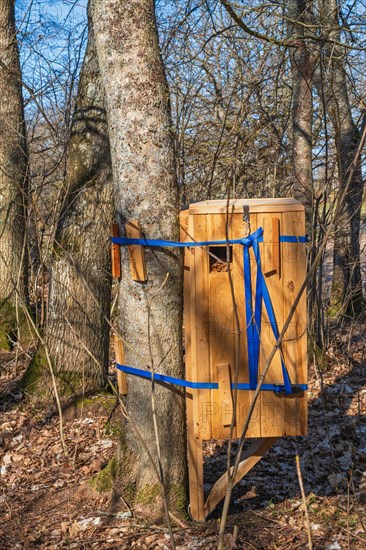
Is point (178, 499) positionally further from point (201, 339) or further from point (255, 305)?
point (255, 305)

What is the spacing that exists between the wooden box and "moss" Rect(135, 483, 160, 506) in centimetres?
53

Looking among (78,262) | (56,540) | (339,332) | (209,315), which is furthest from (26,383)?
(339,332)

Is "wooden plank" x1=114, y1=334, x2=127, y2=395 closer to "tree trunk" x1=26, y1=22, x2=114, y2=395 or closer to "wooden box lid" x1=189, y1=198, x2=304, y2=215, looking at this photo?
"wooden box lid" x1=189, y1=198, x2=304, y2=215

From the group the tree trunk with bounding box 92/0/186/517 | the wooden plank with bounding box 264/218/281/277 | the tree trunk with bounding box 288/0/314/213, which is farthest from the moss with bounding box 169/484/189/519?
the tree trunk with bounding box 288/0/314/213

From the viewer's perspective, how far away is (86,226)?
6.25m

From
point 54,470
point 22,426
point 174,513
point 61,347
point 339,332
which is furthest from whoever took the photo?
point 339,332

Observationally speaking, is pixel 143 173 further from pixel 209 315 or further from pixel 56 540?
pixel 56 540

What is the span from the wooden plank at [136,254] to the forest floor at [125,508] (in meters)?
1.19

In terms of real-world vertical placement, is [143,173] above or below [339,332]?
above

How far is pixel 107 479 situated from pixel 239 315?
1.52m

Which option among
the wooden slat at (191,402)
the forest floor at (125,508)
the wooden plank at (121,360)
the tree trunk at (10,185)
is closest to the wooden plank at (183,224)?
the wooden slat at (191,402)

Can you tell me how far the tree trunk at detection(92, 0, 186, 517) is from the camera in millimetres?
3752

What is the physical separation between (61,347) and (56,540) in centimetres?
264

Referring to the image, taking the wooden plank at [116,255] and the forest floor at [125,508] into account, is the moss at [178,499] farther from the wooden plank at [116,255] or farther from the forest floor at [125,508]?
the wooden plank at [116,255]
